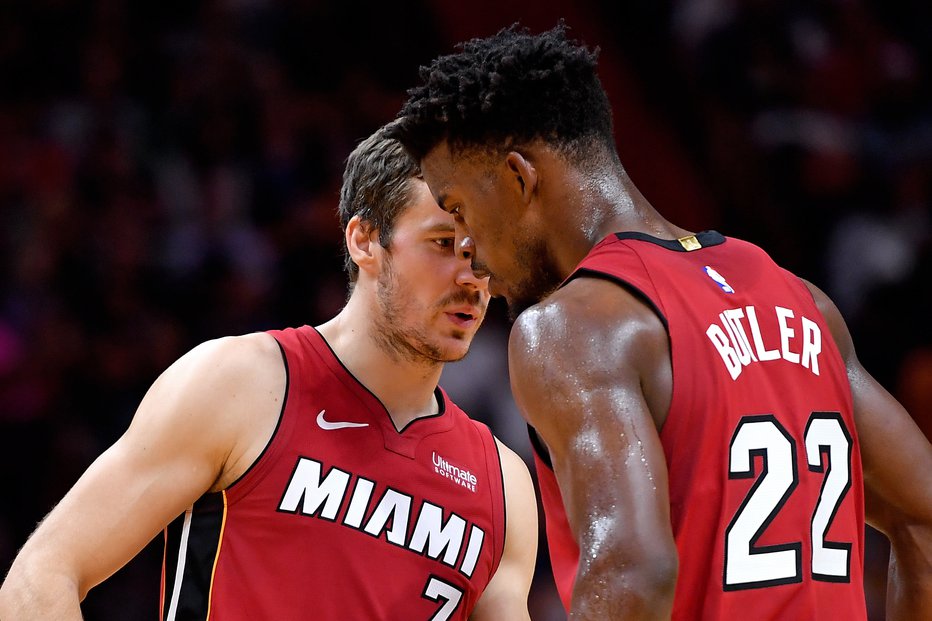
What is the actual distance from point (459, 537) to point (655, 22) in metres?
7.71

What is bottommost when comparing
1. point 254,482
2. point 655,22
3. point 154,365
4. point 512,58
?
point 154,365

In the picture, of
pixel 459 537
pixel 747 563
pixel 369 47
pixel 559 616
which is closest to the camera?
pixel 747 563

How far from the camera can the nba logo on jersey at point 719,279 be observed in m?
2.54

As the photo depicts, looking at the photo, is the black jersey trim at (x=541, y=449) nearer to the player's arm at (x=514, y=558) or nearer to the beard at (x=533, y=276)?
the beard at (x=533, y=276)

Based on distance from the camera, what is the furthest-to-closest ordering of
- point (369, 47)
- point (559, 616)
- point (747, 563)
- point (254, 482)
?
point (369, 47)
point (559, 616)
point (254, 482)
point (747, 563)

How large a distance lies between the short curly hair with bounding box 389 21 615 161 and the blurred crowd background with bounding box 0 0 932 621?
479 cm

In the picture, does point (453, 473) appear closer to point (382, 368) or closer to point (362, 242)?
point (382, 368)

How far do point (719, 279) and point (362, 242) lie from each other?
1635mm

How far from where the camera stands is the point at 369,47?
1039 centimetres

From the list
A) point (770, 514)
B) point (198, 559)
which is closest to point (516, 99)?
point (770, 514)

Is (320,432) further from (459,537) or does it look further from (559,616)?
(559,616)

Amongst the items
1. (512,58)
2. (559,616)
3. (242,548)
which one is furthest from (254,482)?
(559,616)

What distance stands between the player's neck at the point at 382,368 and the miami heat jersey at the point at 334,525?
0.05m

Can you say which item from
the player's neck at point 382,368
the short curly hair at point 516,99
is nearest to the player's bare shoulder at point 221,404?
the player's neck at point 382,368
